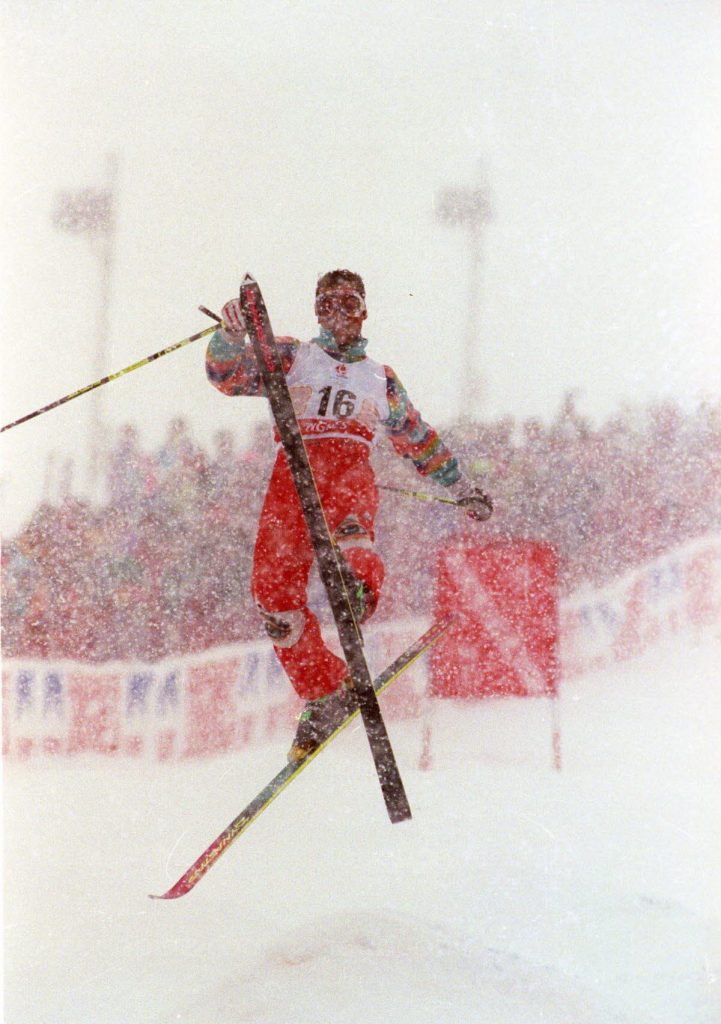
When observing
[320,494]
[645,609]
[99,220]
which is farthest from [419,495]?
[99,220]

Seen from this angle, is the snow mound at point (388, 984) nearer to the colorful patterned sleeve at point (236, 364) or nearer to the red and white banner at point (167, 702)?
the red and white banner at point (167, 702)

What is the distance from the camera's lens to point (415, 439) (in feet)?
5.59

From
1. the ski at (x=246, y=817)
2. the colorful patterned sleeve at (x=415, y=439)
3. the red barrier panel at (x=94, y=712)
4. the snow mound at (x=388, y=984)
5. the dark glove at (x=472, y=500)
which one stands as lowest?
the snow mound at (x=388, y=984)

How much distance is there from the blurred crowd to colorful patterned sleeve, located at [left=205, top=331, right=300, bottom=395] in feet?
0.32

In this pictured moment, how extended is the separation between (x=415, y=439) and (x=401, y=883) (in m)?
0.92

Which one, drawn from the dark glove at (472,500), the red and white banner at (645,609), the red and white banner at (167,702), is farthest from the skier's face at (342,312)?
the red and white banner at (645,609)

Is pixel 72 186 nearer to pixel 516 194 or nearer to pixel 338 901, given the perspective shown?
pixel 516 194

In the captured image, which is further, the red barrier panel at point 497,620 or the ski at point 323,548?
the red barrier panel at point 497,620

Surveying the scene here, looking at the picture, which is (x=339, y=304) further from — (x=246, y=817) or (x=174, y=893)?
(x=174, y=893)

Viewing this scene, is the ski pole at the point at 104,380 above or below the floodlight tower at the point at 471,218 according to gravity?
below

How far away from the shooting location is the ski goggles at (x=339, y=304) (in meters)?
1.69

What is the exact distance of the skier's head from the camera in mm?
1680

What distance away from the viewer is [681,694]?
5.80 feet

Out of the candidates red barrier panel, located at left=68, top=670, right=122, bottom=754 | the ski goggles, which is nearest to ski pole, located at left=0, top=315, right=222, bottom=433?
the ski goggles
